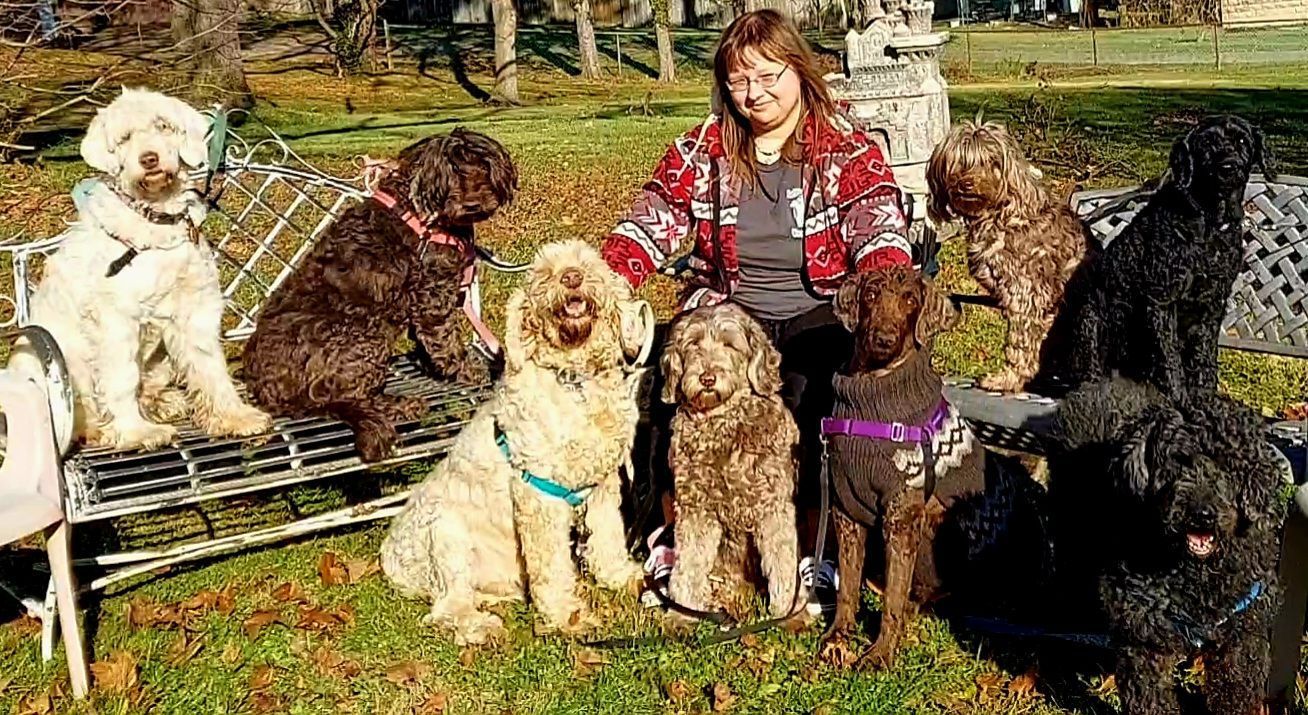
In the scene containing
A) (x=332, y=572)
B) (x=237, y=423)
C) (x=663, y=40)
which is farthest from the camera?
(x=663, y=40)

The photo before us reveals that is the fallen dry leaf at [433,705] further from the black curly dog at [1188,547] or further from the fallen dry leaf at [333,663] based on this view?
the black curly dog at [1188,547]

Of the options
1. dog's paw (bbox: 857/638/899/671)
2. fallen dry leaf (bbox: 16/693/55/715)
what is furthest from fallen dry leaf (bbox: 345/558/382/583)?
dog's paw (bbox: 857/638/899/671)

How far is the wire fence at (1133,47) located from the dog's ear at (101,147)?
81.6 ft

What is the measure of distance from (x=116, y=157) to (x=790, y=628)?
324 cm

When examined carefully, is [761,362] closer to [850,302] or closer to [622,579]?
[850,302]

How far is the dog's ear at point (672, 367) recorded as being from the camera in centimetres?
434

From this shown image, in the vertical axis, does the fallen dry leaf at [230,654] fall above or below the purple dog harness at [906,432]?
below

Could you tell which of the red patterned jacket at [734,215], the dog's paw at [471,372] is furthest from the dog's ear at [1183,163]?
the dog's paw at [471,372]

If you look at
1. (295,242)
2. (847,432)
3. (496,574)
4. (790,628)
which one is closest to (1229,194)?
(847,432)

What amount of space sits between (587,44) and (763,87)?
27.0 meters

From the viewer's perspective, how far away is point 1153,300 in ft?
15.7

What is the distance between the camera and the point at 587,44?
3094 centimetres

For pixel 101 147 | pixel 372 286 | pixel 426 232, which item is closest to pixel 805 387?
pixel 426 232

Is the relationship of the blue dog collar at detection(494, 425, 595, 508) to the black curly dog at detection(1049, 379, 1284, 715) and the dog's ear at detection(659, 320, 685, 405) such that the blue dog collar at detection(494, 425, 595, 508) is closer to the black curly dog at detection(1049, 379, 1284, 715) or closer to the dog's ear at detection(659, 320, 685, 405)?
the dog's ear at detection(659, 320, 685, 405)
